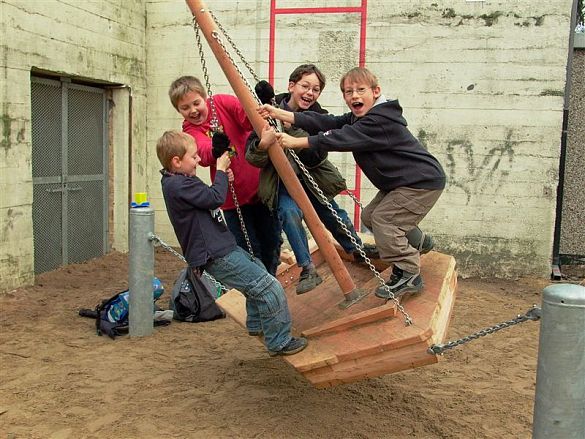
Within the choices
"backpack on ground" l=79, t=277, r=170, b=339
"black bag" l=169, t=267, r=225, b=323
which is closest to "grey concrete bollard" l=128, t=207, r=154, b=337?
"backpack on ground" l=79, t=277, r=170, b=339

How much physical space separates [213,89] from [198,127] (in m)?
4.77

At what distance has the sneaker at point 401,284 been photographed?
3350 millimetres

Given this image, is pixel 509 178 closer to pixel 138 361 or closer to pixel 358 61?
pixel 358 61

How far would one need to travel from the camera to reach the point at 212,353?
5.09m

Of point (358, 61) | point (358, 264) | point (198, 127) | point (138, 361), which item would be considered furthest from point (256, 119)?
point (358, 61)

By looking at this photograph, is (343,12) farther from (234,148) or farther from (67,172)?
(234,148)

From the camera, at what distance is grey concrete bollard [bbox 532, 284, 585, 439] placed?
7.66 feet

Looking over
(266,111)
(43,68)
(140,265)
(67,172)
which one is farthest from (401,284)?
(67,172)

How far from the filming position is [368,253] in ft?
13.3

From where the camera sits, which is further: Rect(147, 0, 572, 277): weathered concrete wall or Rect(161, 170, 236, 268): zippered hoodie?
Rect(147, 0, 572, 277): weathered concrete wall

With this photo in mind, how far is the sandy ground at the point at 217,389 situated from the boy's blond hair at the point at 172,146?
1549 mm

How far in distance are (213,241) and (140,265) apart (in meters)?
2.06

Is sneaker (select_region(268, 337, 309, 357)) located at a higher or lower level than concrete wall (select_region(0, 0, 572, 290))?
lower

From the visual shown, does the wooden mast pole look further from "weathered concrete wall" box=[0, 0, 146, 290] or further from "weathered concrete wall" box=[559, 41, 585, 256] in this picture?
"weathered concrete wall" box=[559, 41, 585, 256]
